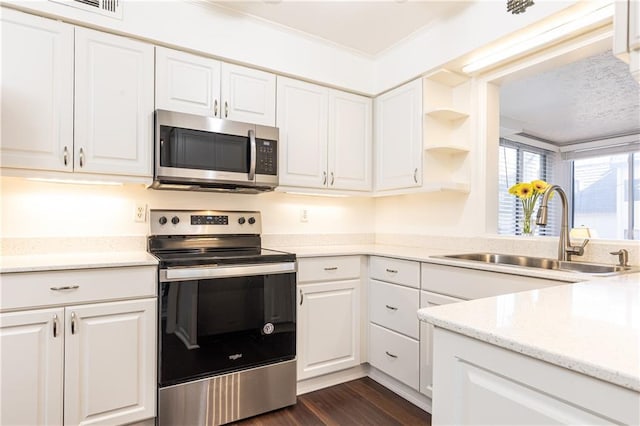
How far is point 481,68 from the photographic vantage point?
2406mm

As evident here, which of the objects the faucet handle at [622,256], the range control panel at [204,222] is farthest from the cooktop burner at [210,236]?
the faucet handle at [622,256]

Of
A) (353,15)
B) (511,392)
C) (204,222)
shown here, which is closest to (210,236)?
(204,222)

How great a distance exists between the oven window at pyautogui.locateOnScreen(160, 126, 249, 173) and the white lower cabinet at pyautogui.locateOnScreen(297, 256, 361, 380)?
766 millimetres

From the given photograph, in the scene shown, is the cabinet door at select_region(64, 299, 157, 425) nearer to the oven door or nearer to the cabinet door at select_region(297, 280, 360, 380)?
the oven door

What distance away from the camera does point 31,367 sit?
159cm

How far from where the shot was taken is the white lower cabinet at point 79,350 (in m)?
1.56

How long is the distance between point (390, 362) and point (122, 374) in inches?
60.9

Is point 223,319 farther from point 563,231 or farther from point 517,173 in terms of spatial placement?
point 517,173

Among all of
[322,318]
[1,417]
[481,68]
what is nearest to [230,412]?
[322,318]

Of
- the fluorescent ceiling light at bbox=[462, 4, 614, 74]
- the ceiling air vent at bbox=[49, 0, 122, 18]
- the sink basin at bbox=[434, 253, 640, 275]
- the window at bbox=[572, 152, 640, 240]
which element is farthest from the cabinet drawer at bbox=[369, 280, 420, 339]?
the window at bbox=[572, 152, 640, 240]

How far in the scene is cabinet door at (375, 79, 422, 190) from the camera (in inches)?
103

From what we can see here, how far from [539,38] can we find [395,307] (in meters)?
1.77

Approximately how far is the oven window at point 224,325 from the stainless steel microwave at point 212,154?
0.62m

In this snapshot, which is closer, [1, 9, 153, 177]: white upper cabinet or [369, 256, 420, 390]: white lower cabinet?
[1, 9, 153, 177]: white upper cabinet
